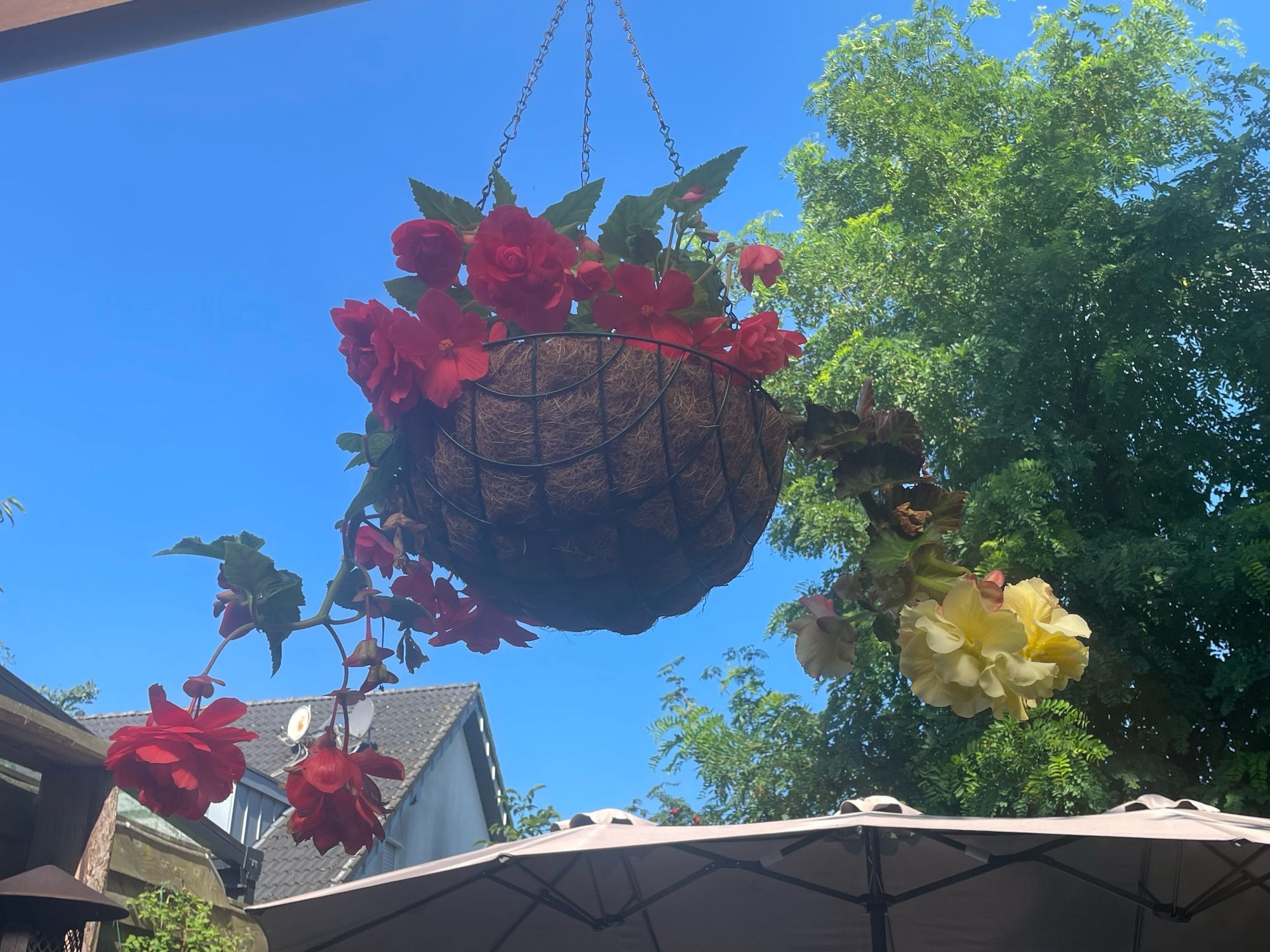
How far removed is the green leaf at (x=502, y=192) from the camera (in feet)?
3.91

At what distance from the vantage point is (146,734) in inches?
38.9

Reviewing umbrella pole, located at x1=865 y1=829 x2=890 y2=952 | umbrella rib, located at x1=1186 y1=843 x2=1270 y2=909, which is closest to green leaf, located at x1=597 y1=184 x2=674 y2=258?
umbrella pole, located at x1=865 y1=829 x2=890 y2=952

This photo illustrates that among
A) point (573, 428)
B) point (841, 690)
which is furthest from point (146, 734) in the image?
point (841, 690)

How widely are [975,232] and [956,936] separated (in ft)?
17.3

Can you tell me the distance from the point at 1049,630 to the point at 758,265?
55 cm

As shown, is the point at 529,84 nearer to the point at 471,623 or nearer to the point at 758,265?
the point at 758,265

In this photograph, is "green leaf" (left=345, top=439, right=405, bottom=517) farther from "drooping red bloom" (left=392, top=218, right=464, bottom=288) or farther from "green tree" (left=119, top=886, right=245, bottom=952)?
"green tree" (left=119, top=886, right=245, bottom=952)

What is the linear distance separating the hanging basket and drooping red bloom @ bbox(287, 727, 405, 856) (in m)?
0.24

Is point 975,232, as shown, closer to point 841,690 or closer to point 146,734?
point 841,690

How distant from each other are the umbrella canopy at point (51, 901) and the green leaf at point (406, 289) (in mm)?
2121

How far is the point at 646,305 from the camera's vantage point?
108 cm

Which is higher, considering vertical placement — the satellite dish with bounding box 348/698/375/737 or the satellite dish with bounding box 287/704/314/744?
the satellite dish with bounding box 287/704/314/744

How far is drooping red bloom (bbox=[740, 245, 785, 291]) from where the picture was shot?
3.98 ft

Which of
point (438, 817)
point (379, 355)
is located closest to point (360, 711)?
point (379, 355)
